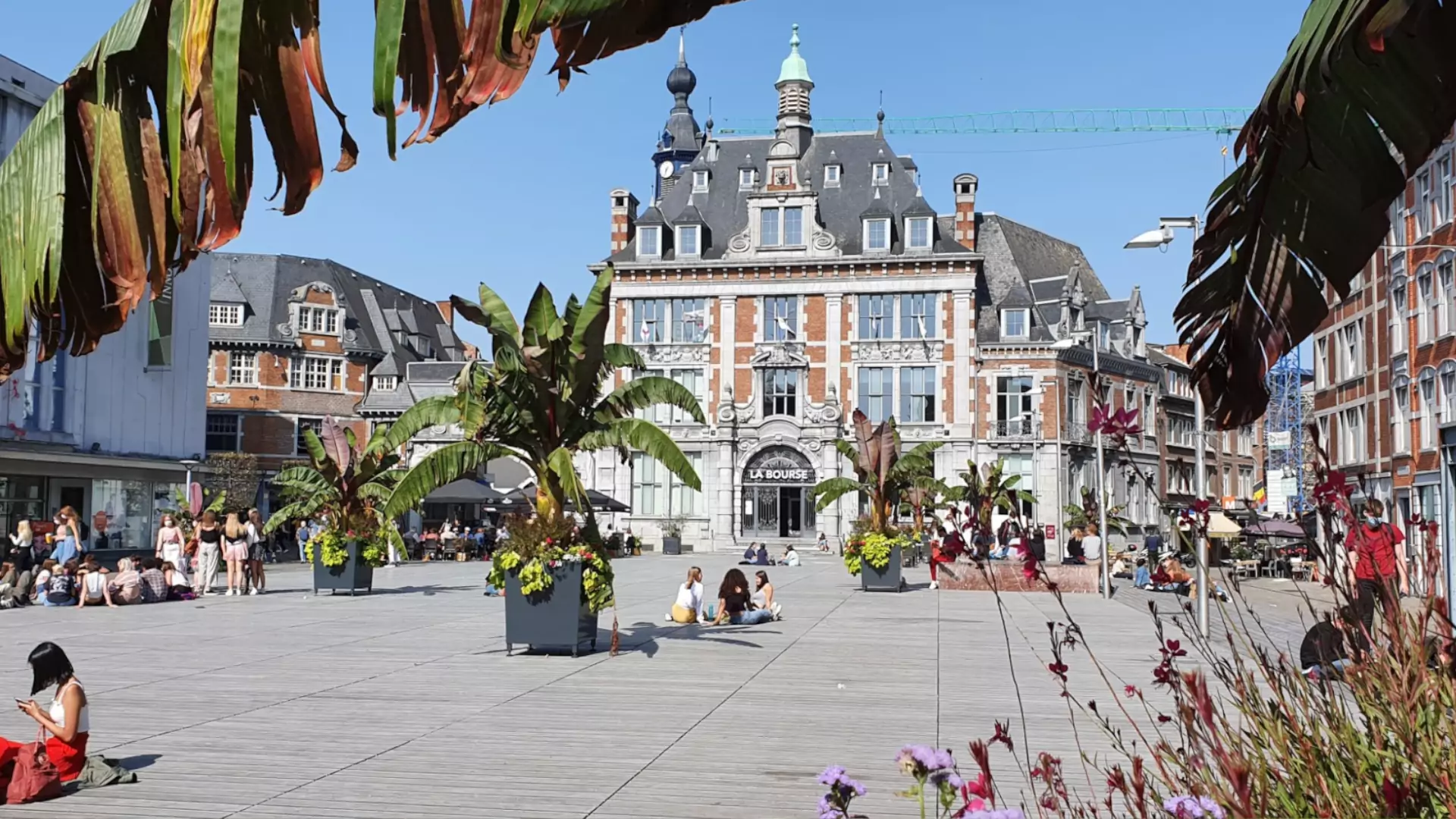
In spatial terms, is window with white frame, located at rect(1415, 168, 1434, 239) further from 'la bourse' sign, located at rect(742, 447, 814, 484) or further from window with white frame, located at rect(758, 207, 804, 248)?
window with white frame, located at rect(758, 207, 804, 248)

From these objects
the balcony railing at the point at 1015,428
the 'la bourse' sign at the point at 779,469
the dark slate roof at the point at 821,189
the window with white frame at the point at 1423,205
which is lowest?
the 'la bourse' sign at the point at 779,469

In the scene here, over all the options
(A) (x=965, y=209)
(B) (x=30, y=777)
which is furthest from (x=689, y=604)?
(A) (x=965, y=209)

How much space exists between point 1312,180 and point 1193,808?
71.7 inches

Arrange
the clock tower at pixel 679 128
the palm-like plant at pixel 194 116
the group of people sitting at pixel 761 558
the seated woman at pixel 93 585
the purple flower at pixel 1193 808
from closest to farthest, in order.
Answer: the palm-like plant at pixel 194 116 → the purple flower at pixel 1193 808 → the seated woman at pixel 93 585 → the group of people sitting at pixel 761 558 → the clock tower at pixel 679 128

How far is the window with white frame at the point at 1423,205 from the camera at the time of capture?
31570 mm

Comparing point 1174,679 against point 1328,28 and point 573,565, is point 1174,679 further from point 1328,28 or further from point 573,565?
point 573,565

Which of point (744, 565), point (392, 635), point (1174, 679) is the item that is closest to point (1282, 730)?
point (1174, 679)

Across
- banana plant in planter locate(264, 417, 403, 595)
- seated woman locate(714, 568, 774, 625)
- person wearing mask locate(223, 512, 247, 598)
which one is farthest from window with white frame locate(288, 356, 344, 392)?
seated woman locate(714, 568, 774, 625)

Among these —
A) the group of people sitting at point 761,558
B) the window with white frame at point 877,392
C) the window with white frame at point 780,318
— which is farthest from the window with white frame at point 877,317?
the group of people sitting at point 761,558

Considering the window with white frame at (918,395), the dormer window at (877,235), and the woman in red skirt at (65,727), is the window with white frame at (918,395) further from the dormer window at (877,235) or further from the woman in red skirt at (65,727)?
the woman in red skirt at (65,727)

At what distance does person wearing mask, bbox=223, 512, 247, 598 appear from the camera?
87.4 feet

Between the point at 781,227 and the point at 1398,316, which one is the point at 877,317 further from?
the point at 1398,316

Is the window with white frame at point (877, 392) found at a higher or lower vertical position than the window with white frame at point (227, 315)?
lower

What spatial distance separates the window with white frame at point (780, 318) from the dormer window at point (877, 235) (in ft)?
12.9
